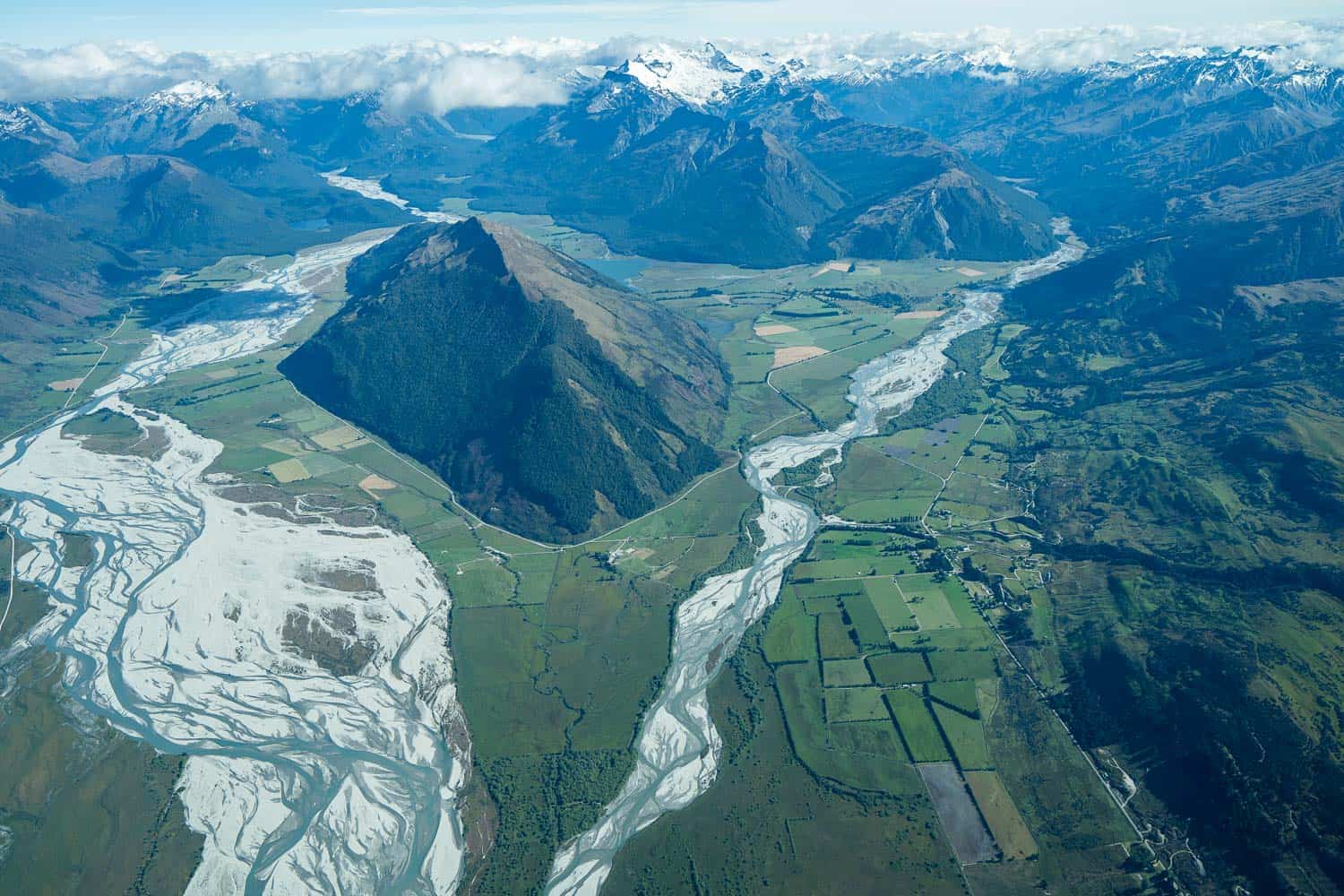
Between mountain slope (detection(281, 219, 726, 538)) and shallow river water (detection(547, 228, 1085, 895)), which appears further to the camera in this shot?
mountain slope (detection(281, 219, 726, 538))

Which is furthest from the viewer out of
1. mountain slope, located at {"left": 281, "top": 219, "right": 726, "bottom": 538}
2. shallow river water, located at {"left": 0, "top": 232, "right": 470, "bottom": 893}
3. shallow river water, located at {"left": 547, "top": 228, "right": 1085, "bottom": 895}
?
mountain slope, located at {"left": 281, "top": 219, "right": 726, "bottom": 538}

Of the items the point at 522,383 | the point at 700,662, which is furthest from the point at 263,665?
the point at 522,383

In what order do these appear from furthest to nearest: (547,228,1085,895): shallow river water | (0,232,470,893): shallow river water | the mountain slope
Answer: the mountain slope < (0,232,470,893): shallow river water < (547,228,1085,895): shallow river water

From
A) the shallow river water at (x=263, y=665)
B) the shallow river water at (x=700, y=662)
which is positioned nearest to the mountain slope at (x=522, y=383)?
the shallow river water at (x=700, y=662)

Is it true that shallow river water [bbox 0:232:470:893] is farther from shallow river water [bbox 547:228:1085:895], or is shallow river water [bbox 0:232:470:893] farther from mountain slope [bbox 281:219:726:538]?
mountain slope [bbox 281:219:726:538]

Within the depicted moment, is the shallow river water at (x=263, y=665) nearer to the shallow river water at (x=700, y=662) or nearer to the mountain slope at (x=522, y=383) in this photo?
the shallow river water at (x=700, y=662)

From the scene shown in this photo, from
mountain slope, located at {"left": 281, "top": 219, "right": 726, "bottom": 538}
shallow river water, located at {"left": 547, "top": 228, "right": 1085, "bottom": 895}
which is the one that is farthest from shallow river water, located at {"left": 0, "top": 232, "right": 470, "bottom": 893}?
mountain slope, located at {"left": 281, "top": 219, "right": 726, "bottom": 538}

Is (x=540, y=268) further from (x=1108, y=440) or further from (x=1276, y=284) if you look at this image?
(x=1276, y=284)

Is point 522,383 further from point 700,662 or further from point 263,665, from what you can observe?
point 700,662
